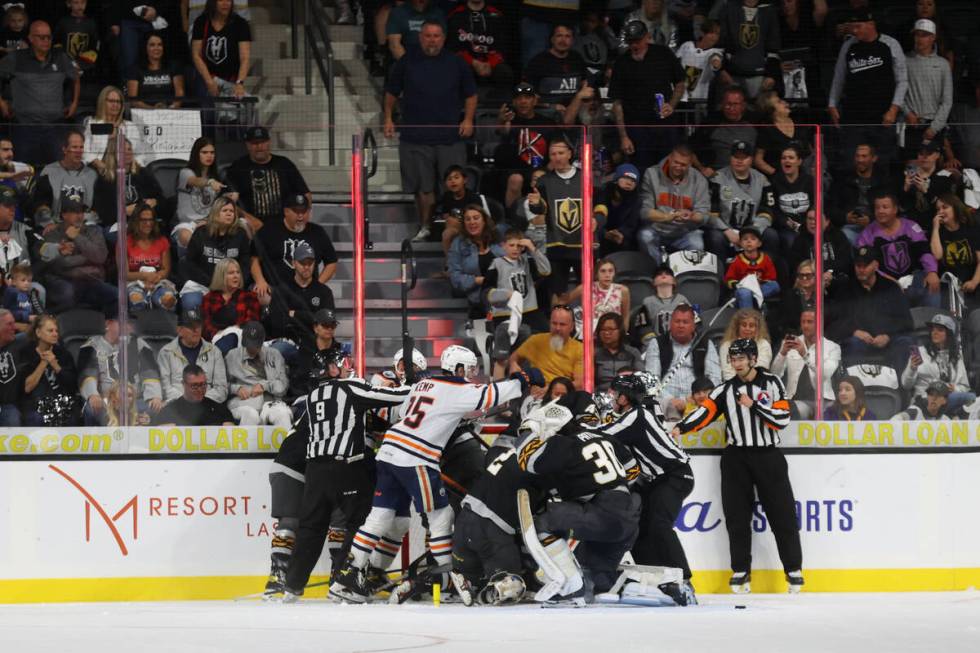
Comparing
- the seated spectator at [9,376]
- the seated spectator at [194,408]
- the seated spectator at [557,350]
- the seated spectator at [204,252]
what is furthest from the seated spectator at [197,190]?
the seated spectator at [557,350]

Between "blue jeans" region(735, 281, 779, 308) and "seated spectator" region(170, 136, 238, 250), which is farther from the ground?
"seated spectator" region(170, 136, 238, 250)

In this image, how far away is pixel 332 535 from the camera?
1048 cm

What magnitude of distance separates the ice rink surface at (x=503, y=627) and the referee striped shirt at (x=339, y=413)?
89cm

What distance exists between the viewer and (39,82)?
1357cm

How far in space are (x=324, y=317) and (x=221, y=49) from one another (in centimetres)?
416

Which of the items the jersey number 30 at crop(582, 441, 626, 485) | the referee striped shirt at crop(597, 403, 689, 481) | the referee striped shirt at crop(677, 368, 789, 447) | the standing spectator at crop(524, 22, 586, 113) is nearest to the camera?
the jersey number 30 at crop(582, 441, 626, 485)

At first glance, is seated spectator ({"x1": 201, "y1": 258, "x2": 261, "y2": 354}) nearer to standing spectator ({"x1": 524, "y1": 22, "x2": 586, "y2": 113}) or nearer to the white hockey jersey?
the white hockey jersey

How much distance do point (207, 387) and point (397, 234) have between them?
4.80ft

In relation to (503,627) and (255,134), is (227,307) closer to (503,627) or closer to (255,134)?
(255,134)

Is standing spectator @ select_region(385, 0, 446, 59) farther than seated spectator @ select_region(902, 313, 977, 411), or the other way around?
standing spectator @ select_region(385, 0, 446, 59)

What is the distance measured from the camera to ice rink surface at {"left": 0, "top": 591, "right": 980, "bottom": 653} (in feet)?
26.2

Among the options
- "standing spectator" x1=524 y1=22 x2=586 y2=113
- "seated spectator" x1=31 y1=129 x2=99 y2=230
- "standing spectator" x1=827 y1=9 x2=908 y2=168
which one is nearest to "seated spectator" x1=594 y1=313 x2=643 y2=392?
"seated spectator" x1=31 y1=129 x2=99 y2=230

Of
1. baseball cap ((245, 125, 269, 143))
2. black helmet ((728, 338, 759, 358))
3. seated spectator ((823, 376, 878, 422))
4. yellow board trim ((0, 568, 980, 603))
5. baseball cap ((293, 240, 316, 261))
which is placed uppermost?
baseball cap ((245, 125, 269, 143))

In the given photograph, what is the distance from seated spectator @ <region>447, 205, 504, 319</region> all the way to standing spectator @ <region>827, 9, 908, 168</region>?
14.8 ft
